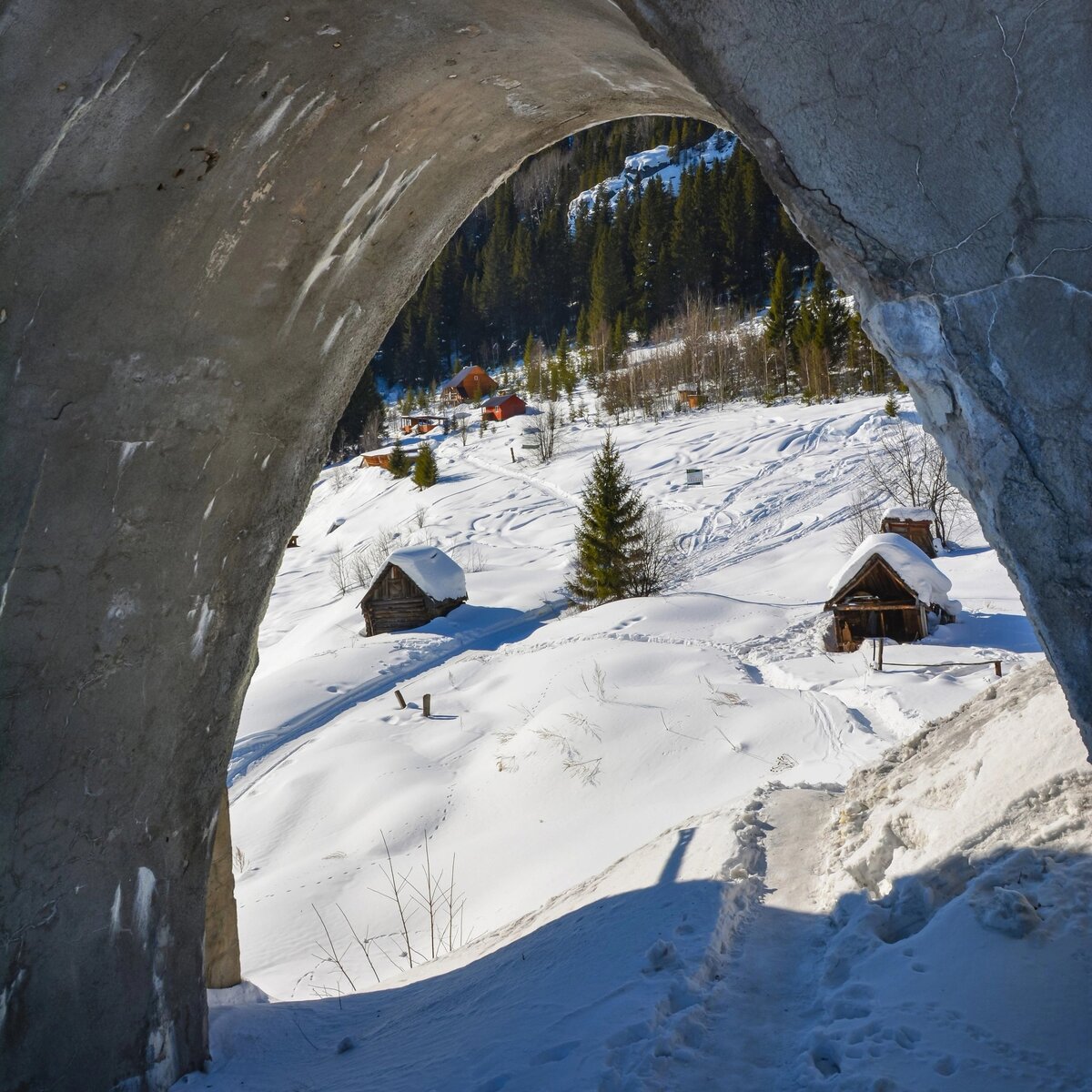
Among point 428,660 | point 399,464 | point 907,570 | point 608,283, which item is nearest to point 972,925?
point 907,570

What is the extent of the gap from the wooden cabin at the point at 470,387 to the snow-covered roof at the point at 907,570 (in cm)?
4689

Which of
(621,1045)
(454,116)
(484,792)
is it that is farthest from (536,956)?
(484,792)

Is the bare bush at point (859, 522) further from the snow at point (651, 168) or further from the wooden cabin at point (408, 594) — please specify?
the snow at point (651, 168)

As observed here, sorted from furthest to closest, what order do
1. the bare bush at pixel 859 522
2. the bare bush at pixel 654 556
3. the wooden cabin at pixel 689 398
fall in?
the wooden cabin at pixel 689 398 < the bare bush at pixel 859 522 < the bare bush at pixel 654 556

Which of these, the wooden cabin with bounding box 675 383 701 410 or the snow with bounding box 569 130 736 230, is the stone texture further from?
the snow with bounding box 569 130 736 230

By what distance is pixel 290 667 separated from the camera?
19188 millimetres

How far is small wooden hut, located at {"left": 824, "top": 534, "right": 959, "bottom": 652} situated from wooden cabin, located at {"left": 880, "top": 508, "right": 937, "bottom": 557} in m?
5.33

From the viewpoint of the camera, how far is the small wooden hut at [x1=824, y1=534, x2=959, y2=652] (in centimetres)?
1675

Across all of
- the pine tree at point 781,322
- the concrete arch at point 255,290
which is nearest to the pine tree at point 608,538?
the concrete arch at point 255,290

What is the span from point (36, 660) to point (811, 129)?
2530 mm

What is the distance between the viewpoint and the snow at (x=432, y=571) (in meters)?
23.4

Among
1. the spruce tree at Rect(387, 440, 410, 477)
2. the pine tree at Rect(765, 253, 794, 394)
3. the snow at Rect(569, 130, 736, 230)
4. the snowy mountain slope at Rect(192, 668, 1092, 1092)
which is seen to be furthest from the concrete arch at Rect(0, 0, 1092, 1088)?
the snow at Rect(569, 130, 736, 230)

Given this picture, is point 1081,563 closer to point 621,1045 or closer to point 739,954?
point 621,1045

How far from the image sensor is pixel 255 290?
2926 mm
